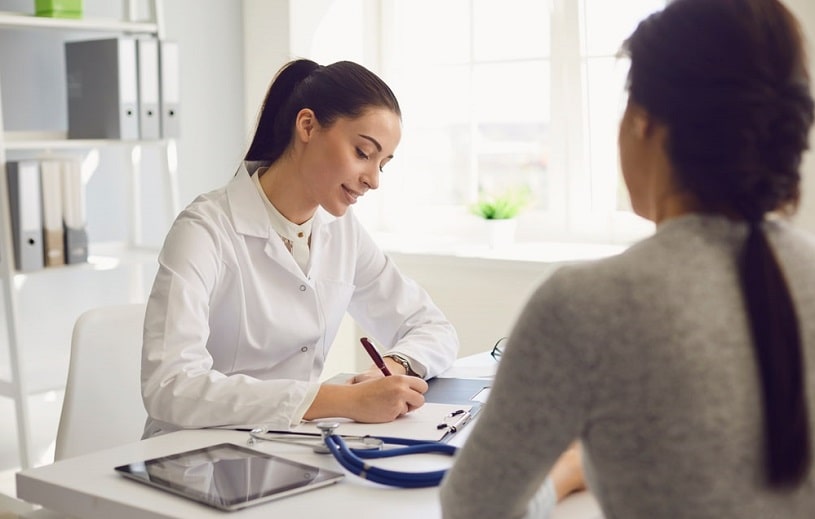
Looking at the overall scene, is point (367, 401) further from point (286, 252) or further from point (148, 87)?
point (148, 87)

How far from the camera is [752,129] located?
842mm

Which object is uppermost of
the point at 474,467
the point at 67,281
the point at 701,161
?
the point at 701,161

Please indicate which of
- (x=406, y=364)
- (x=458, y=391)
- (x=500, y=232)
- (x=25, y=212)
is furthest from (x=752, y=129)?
(x=500, y=232)

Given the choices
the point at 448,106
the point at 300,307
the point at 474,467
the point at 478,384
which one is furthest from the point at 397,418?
the point at 448,106

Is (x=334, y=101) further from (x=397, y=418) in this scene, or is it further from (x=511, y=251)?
(x=511, y=251)

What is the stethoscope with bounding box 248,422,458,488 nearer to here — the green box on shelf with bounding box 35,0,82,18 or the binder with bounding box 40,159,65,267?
the binder with bounding box 40,159,65,267

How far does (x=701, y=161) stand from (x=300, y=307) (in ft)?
4.47

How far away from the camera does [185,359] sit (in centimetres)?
178

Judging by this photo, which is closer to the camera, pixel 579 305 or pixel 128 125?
pixel 579 305

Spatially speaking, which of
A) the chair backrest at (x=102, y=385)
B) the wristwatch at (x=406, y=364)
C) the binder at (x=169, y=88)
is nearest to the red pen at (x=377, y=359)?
the wristwatch at (x=406, y=364)

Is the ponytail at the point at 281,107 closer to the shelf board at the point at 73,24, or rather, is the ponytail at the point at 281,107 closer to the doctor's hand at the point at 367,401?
the doctor's hand at the point at 367,401

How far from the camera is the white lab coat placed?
5.65 ft

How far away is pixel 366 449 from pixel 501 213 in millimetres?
2100

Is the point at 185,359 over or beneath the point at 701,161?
beneath
